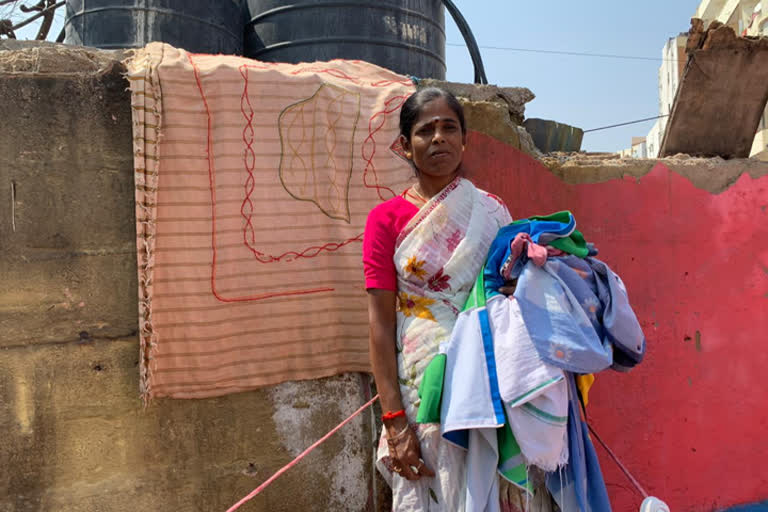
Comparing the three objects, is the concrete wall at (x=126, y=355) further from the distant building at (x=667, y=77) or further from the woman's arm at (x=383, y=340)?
the distant building at (x=667, y=77)

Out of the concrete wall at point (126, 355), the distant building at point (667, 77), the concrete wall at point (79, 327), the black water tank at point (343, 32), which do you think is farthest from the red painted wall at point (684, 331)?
the distant building at point (667, 77)

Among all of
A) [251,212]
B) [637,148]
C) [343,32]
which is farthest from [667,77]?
A: [251,212]

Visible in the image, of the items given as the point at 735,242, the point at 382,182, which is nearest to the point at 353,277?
the point at 382,182

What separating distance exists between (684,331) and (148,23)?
3304 millimetres

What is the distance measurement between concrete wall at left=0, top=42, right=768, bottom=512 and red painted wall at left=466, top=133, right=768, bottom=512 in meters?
0.01

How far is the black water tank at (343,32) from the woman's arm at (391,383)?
2.27m

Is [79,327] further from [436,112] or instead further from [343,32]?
[343,32]

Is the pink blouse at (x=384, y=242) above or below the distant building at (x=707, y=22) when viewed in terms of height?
below

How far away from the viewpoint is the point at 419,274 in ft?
5.35

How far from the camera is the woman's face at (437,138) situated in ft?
5.35

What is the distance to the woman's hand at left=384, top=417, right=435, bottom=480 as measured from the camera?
1.55 metres

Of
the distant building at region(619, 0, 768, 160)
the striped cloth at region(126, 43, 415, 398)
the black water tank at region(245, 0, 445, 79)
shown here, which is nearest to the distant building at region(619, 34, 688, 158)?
the distant building at region(619, 0, 768, 160)

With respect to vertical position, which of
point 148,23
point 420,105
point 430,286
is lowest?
point 430,286

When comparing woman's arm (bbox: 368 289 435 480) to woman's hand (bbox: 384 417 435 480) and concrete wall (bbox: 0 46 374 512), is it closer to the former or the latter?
woman's hand (bbox: 384 417 435 480)
